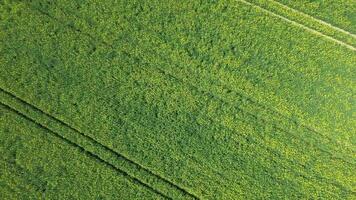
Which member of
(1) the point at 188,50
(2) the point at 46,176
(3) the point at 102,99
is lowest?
(2) the point at 46,176

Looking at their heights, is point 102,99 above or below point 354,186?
below

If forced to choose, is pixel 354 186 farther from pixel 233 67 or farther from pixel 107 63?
pixel 107 63

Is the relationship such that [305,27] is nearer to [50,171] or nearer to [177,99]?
[177,99]

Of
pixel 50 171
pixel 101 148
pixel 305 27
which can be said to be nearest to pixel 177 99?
pixel 101 148

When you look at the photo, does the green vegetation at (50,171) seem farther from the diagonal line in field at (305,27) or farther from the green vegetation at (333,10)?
the green vegetation at (333,10)

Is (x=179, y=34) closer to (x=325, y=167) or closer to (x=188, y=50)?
(x=188, y=50)

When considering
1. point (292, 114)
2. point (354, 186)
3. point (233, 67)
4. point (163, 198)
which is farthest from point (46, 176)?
point (354, 186)

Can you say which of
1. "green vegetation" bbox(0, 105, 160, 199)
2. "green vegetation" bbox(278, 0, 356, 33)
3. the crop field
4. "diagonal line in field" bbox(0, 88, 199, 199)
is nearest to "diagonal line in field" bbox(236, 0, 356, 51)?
the crop field

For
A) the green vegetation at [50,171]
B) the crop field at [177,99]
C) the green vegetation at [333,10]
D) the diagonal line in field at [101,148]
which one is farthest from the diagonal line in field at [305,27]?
the green vegetation at [50,171]
